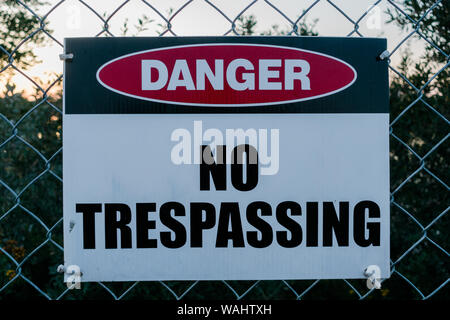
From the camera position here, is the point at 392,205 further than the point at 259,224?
Yes

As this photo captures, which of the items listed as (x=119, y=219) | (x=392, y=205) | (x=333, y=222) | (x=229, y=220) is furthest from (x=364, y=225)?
(x=392, y=205)

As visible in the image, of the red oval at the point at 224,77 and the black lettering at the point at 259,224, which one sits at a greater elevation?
the red oval at the point at 224,77

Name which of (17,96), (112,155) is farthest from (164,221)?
(17,96)

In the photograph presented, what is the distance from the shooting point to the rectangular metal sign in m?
1.00

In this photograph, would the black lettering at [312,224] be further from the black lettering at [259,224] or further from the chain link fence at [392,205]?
the chain link fence at [392,205]

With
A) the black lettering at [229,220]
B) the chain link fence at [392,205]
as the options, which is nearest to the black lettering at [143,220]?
the black lettering at [229,220]

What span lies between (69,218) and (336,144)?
64cm

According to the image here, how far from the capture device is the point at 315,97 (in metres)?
1.01

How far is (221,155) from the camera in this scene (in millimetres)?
1011

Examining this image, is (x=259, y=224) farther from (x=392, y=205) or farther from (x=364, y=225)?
(x=392, y=205)

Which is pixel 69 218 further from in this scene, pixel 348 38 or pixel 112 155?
pixel 348 38

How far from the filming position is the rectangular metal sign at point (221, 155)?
1.00 m

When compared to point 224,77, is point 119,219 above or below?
below

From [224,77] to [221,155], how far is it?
0.18 meters
